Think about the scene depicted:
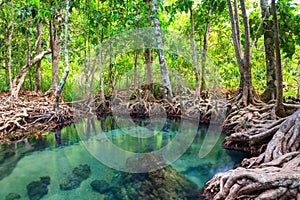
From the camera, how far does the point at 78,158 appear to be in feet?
16.5

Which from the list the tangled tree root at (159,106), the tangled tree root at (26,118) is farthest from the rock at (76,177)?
the tangled tree root at (159,106)

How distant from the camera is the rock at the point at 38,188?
3.38 metres

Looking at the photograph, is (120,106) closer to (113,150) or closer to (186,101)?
(186,101)

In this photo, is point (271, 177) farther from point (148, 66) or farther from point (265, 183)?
point (148, 66)

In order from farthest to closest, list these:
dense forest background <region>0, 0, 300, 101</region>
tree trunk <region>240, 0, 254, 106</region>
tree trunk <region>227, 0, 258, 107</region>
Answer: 1. dense forest background <region>0, 0, 300, 101</region>
2. tree trunk <region>227, 0, 258, 107</region>
3. tree trunk <region>240, 0, 254, 106</region>

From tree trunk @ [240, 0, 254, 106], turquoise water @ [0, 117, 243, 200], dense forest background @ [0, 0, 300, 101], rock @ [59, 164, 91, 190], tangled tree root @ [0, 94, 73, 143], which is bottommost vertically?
rock @ [59, 164, 91, 190]

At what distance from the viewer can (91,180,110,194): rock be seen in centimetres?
355

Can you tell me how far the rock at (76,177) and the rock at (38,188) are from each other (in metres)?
0.24

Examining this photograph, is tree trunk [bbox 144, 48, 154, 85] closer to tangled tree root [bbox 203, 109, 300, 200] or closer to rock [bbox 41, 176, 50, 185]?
rock [bbox 41, 176, 50, 185]

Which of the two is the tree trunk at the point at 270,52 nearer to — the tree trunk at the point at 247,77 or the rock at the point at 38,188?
the tree trunk at the point at 247,77

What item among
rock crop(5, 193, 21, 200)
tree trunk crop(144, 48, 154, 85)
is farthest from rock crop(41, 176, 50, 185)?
tree trunk crop(144, 48, 154, 85)

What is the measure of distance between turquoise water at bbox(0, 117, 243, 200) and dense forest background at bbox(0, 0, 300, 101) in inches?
107

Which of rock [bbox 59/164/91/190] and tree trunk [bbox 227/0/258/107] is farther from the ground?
tree trunk [bbox 227/0/258/107]

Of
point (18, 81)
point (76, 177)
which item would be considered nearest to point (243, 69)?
point (76, 177)
